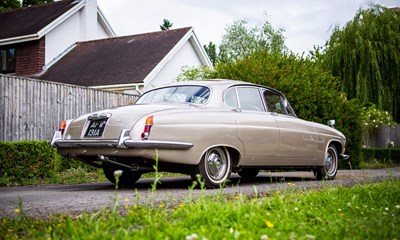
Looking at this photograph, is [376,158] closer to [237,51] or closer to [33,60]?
[33,60]

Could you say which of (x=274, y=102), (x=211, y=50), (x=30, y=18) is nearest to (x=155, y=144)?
(x=274, y=102)

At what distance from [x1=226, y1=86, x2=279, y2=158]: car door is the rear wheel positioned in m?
0.37

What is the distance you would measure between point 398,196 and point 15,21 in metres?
26.6

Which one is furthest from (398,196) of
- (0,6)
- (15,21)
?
(0,6)

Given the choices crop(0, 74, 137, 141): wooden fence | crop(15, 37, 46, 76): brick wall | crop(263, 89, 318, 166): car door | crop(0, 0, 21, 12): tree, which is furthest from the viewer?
crop(0, 0, 21, 12): tree

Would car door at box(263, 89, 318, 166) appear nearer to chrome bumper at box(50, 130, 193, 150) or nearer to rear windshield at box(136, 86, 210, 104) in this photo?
rear windshield at box(136, 86, 210, 104)

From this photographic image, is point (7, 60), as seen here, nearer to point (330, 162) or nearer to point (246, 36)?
point (330, 162)

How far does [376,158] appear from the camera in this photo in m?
21.0

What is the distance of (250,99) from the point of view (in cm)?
856

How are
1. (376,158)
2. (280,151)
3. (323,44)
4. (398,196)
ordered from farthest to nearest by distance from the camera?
(323,44) → (376,158) → (280,151) → (398,196)

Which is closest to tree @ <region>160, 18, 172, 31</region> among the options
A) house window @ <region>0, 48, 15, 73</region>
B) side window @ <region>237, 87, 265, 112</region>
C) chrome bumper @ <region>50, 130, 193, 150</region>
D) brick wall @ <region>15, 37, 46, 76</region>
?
house window @ <region>0, 48, 15, 73</region>

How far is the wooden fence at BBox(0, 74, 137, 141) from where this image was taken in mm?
13055

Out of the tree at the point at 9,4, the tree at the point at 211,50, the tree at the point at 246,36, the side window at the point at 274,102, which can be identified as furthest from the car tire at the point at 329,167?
the tree at the point at 211,50

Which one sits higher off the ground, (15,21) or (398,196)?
(15,21)
